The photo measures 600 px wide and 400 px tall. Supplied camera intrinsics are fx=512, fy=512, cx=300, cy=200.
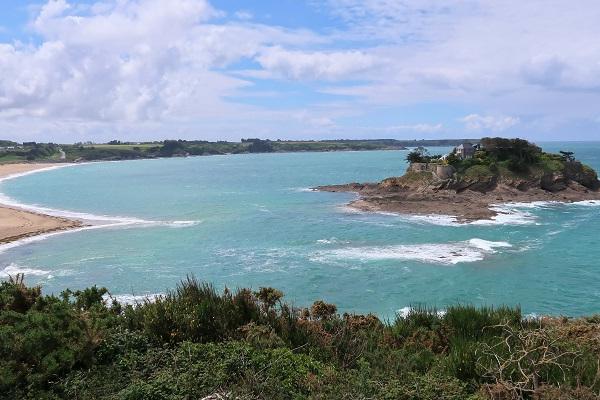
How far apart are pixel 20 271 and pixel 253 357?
27.7 meters

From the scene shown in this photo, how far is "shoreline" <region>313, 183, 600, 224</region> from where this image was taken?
5256 cm

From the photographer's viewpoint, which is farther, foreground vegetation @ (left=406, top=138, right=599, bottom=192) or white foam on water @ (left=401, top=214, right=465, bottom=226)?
foreground vegetation @ (left=406, top=138, right=599, bottom=192)

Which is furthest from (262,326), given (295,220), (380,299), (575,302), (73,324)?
(295,220)

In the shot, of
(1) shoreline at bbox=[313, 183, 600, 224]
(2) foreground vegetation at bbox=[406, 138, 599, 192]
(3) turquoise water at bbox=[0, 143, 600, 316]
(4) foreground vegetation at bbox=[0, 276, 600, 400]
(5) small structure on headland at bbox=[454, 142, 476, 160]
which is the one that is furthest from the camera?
(5) small structure on headland at bbox=[454, 142, 476, 160]

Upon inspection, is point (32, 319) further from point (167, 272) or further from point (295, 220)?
point (295, 220)

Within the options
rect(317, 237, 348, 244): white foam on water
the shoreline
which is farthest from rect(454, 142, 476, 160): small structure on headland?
rect(317, 237, 348, 244): white foam on water

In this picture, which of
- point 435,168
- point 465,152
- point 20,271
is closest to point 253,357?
point 20,271

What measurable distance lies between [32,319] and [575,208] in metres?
59.5

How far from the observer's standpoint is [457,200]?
58.5 meters

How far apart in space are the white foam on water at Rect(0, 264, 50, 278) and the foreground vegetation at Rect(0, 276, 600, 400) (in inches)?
836

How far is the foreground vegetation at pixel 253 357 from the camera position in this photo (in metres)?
7.30

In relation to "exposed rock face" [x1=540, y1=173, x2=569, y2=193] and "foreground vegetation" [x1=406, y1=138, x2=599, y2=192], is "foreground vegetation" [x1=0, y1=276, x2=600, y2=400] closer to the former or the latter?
"foreground vegetation" [x1=406, y1=138, x2=599, y2=192]

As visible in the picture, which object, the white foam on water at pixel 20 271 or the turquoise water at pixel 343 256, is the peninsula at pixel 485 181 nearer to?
the turquoise water at pixel 343 256

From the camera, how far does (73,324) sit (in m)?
8.89
